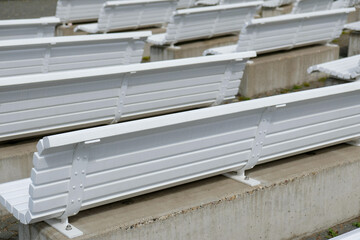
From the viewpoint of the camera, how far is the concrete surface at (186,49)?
10.3 metres

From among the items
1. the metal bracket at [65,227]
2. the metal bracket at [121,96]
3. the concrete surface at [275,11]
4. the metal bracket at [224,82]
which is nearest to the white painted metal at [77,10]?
the concrete surface at [275,11]

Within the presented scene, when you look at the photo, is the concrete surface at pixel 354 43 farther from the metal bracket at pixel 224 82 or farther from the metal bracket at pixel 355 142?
the metal bracket at pixel 355 142

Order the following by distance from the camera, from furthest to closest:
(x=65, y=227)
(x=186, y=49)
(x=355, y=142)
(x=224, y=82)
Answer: (x=186, y=49) → (x=224, y=82) → (x=355, y=142) → (x=65, y=227)

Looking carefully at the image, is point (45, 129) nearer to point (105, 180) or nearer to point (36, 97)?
point (36, 97)

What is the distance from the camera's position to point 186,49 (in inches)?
406

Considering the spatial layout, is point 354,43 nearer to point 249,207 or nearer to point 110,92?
point 110,92

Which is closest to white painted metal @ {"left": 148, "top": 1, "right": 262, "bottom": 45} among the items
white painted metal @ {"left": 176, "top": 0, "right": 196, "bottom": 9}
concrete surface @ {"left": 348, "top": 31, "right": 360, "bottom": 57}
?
concrete surface @ {"left": 348, "top": 31, "right": 360, "bottom": 57}

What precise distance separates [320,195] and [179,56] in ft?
17.7

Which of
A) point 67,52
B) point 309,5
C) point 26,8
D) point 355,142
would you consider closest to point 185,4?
point 309,5

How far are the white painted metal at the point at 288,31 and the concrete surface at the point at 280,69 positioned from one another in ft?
0.46

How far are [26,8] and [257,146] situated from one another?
1589 centimetres

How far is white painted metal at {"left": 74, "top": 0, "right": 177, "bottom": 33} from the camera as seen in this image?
11.5 meters

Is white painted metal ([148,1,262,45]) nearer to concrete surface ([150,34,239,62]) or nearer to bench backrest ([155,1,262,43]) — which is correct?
bench backrest ([155,1,262,43])

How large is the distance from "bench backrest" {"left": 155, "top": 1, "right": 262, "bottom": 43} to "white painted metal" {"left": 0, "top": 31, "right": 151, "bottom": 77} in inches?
87.1
